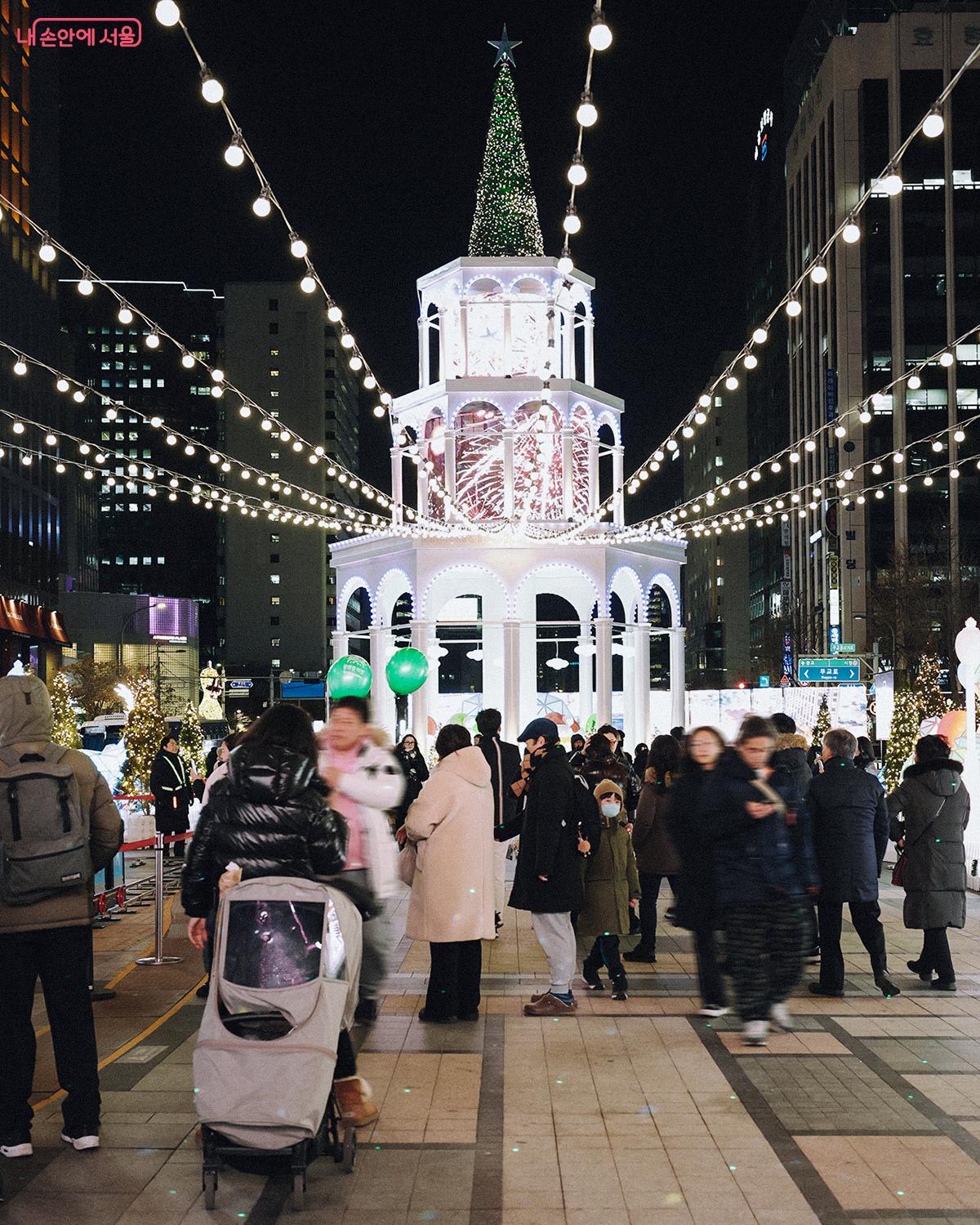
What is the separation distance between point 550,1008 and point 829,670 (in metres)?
26.4

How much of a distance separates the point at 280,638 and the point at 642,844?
107 metres

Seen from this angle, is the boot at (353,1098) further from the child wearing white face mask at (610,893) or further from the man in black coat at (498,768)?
the man in black coat at (498,768)

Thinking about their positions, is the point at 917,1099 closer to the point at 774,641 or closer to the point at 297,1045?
the point at 297,1045

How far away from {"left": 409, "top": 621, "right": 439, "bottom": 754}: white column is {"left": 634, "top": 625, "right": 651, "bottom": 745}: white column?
466 cm

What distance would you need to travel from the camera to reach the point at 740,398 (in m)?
135

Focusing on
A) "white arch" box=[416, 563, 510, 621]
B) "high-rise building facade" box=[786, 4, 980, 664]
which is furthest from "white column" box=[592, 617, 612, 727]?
"high-rise building facade" box=[786, 4, 980, 664]

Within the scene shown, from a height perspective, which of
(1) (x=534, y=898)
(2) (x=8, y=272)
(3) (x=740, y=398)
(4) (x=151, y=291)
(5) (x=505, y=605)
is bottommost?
(1) (x=534, y=898)

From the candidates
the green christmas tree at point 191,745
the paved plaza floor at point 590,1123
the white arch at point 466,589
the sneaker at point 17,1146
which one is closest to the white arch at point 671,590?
the white arch at point 466,589

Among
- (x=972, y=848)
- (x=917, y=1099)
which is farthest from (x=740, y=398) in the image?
(x=917, y=1099)

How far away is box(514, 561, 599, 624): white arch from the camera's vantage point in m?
30.0

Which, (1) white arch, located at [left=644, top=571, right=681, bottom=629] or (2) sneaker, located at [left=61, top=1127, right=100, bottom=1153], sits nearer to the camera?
(2) sneaker, located at [left=61, top=1127, right=100, bottom=1153]

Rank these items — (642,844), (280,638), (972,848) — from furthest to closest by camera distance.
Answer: (280,638)
(972,848)
(642,844)

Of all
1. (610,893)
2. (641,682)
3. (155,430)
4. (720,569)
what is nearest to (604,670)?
(641,682)

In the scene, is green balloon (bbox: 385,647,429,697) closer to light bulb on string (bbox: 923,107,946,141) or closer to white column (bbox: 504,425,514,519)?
white column (bbox: 504,425,514,519)
